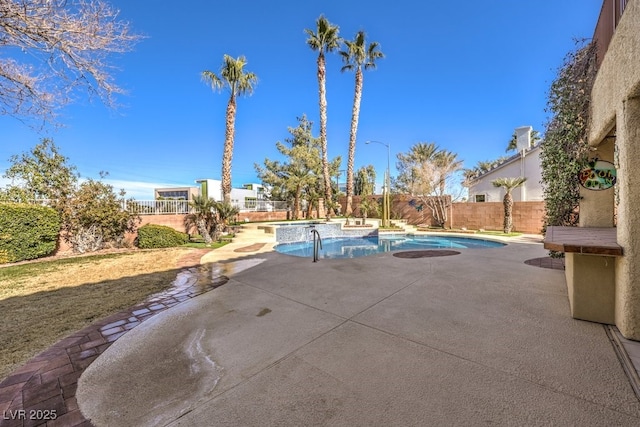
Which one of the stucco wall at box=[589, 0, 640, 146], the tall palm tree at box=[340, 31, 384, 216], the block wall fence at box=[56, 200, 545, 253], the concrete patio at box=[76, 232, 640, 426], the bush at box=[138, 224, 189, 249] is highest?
the tall palm tree at box=[340, 31, 384, 216]

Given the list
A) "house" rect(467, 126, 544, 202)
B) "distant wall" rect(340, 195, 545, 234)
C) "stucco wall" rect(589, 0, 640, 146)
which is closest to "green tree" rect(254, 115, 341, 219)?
"distant wall" rect(340, 195, 545, 234)

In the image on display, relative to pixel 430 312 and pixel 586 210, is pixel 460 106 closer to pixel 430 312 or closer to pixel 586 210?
pixel 586 210

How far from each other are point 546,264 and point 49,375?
30.5 feet

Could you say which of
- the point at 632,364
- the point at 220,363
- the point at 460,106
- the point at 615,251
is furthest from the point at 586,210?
the point at 460,106

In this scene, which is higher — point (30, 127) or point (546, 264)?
point (30, 127)

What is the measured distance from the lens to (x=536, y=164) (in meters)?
17.1

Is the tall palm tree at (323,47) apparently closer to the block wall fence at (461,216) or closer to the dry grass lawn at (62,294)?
the block wall fence at (461,216)

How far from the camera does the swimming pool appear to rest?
10.9 m

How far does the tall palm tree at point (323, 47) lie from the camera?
2045 cm

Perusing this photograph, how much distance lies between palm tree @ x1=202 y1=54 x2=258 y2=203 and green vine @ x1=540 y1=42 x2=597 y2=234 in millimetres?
14956

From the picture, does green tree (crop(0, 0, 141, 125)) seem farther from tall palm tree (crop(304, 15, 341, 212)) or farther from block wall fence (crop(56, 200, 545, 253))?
tall palm tree (crop(304, 15, 341, 212))

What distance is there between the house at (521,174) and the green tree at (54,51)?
19.3 metres

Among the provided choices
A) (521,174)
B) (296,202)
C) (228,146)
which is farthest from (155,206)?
(521,174)

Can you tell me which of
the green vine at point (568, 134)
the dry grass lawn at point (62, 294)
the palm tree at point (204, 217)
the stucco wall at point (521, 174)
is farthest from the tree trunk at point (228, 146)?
the stucco wall at point (521, 174)
